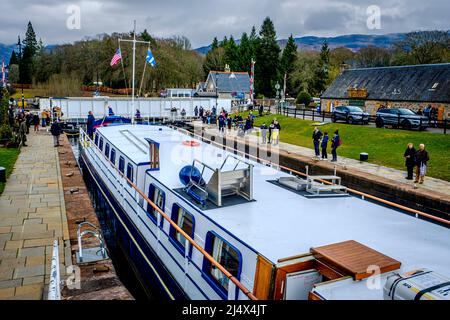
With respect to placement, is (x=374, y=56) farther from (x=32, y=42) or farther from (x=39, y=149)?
(x=32, y=42)

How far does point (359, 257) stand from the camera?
5109 mm

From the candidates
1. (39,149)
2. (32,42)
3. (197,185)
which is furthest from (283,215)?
(32,42)

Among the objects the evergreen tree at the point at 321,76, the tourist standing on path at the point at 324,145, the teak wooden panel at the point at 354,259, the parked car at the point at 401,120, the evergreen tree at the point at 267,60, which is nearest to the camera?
the teak wooden panel at the point at 354,259

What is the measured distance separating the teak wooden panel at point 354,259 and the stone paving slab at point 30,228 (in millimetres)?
5105

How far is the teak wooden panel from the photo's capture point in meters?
4.76

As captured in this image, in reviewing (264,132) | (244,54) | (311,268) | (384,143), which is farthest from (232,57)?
(311,268)

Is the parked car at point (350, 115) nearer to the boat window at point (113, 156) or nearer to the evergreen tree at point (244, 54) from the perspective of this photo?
the boat window at point (113, 156)

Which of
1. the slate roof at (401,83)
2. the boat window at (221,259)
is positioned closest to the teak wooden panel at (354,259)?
the boat window at (221,259)

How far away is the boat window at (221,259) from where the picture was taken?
6422 mm

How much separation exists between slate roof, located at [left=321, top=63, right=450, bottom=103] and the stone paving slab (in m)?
32.1

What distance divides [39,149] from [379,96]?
32.3 metres
